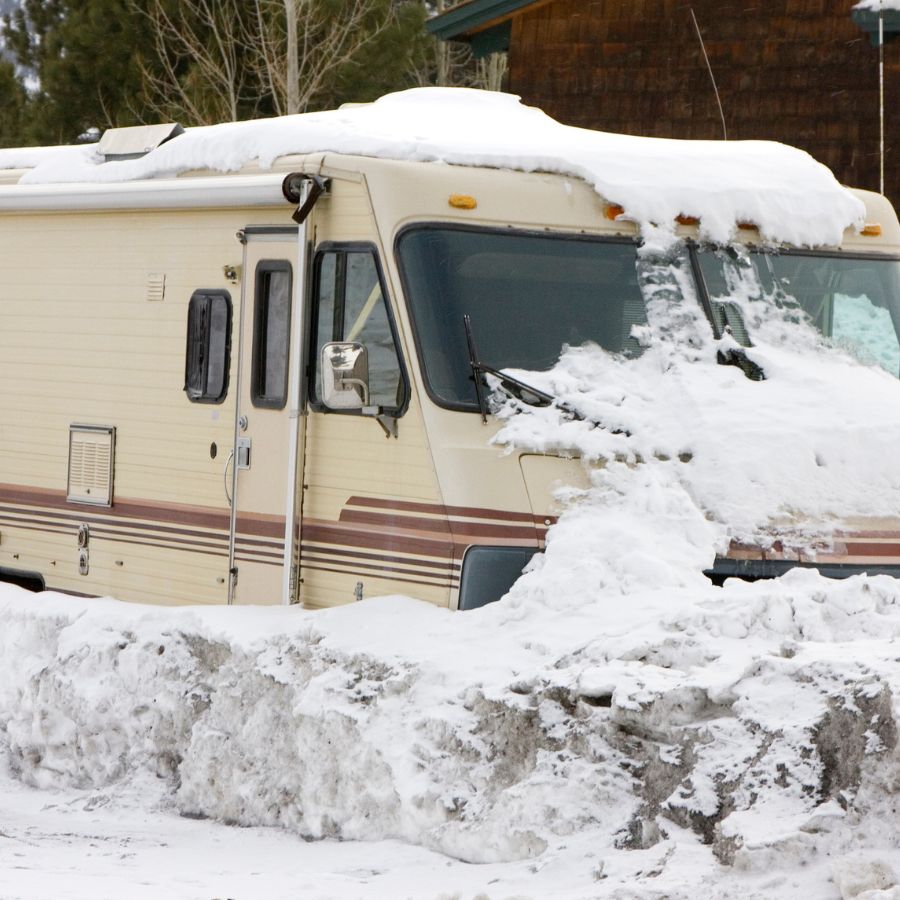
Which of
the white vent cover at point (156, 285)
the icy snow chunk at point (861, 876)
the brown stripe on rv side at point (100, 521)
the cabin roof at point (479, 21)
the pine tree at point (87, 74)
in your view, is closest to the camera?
the icy snow chunk at point (861, 876)

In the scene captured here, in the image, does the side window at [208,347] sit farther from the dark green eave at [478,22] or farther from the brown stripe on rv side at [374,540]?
the dark green eave at [478,22]

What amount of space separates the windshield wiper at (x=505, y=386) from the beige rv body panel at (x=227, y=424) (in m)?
0.13

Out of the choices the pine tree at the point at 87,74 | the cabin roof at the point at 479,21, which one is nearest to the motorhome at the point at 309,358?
the cabin roof at the point at 479,21

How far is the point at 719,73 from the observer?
18422 mm

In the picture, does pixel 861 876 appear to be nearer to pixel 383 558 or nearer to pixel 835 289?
pixel 383 558

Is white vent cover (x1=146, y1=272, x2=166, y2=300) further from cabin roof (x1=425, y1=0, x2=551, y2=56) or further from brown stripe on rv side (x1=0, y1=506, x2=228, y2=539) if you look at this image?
cabin roof (x1=425, y1=0, x2=551, y2=56)

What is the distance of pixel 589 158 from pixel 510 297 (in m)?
0.88

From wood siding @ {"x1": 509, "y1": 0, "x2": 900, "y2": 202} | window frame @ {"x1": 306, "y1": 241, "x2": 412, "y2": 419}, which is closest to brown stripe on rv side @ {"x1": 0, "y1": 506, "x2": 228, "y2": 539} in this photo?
window frame @ {"x1": 306, "y1": 241, "x2": 412, "y2": 419}

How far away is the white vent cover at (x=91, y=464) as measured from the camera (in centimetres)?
949

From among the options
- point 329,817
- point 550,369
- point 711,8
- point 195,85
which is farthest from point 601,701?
point 195,85

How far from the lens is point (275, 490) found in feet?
27.7

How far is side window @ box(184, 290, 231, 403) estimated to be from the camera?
8828 mm

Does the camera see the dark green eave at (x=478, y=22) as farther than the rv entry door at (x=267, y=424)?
Yes

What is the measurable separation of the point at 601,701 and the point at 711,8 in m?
13.5
